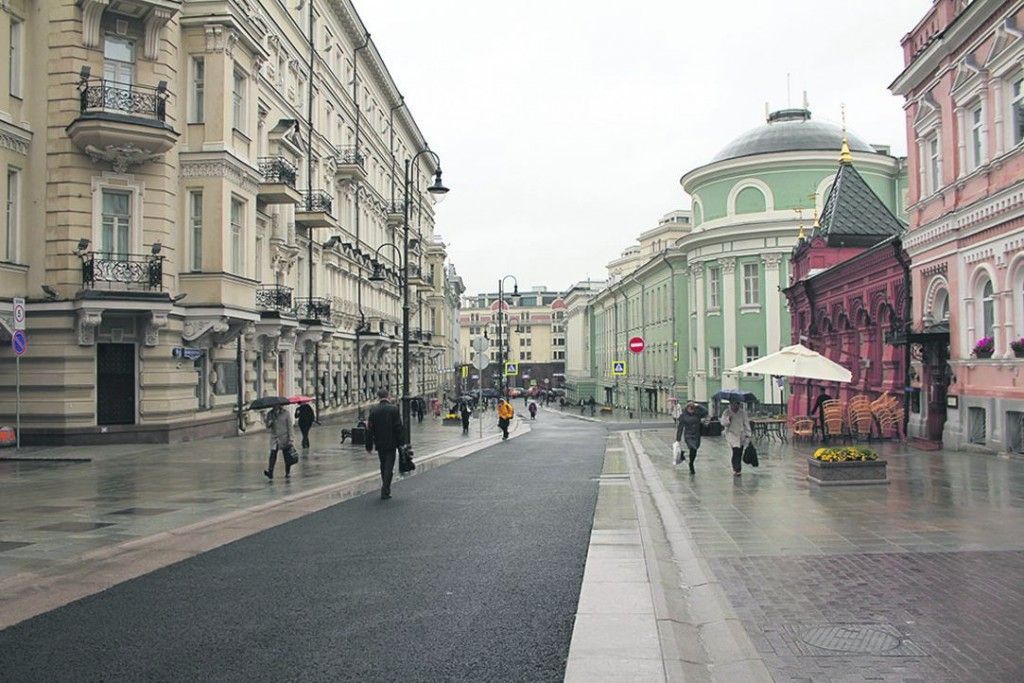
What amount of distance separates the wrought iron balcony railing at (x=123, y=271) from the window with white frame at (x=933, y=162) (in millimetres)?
20320

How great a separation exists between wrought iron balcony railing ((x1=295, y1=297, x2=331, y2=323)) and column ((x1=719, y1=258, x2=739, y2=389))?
30.3 meters

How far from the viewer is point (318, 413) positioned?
38.3m

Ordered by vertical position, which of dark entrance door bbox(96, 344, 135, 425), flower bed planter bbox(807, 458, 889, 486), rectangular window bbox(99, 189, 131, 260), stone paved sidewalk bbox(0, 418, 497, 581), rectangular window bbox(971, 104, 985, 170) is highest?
rectangular window bbox(971, 104, 985, 170)

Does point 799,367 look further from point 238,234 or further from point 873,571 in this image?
point 238,234

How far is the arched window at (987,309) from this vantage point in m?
20.1

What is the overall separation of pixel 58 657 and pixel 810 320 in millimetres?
34072

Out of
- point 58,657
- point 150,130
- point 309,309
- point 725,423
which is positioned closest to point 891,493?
point 725,423

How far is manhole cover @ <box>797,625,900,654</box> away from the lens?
18.9 feet

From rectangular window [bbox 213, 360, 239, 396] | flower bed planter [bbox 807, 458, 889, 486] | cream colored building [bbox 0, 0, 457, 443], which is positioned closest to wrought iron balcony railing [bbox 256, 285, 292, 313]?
cream colored building [bbox 0, 0, 457, 443]

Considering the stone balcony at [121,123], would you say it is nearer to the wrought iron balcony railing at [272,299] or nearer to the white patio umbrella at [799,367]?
the wrought iron balcony railing at [272,299]

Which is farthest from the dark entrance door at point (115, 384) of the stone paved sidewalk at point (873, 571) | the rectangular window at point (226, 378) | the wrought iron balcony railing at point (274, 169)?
the stone paved sidewalk at point (873, 571)

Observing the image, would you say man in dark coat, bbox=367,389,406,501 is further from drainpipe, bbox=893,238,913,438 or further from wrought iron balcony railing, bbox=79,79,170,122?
drainpipe, bbox=893,238,913,438

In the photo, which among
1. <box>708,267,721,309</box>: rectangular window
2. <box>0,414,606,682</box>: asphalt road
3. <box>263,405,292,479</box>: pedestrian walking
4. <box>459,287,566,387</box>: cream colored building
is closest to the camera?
<box>0,414,606,682</box>: asphalt road

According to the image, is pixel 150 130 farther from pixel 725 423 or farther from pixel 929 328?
pixel 929 328
